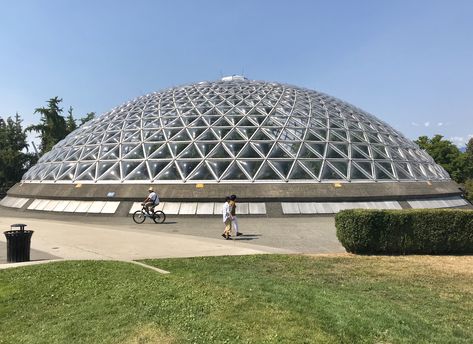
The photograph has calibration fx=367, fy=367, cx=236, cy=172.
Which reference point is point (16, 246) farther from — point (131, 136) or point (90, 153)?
point (90, 153)

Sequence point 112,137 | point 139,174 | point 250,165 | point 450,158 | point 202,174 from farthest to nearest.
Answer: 1. point 450,158
2. point 112,137
3. point 139,174
4. point 250,165
5. point 202,174

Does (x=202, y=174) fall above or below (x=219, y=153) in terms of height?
below

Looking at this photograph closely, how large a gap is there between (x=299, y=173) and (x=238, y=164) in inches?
144

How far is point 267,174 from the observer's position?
70.7ft

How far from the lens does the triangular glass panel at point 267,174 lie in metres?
21.4

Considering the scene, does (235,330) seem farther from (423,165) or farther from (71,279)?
(423,165)

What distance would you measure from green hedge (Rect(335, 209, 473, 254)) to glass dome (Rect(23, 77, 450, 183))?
1010cm

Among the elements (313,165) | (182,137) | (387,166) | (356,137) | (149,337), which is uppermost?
(356,137)

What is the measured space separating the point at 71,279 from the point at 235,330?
4.74 metres

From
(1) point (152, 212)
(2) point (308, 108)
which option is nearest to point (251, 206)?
(1) point (152, 212)

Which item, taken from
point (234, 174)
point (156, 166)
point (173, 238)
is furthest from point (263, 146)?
point (173, 238)

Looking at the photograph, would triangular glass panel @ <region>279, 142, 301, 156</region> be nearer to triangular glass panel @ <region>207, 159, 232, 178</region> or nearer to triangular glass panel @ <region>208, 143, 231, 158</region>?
triangular glass panel @ <region>208, 143, 231, 158</region>

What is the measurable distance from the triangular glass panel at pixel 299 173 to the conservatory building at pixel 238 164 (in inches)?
4.0

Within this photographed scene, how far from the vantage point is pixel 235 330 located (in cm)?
520
